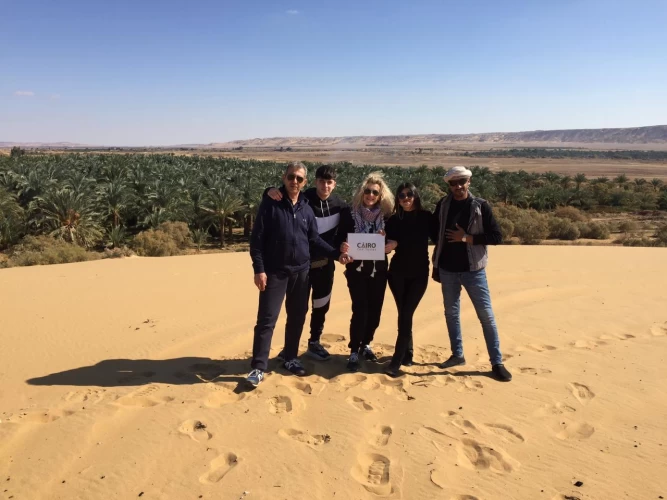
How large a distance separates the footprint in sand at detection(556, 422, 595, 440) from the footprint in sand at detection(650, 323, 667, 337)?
2.83 m

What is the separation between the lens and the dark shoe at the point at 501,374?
4.21 metres

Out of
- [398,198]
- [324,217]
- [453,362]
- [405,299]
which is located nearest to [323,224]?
[324,217]

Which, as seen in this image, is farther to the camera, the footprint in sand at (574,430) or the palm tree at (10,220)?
the palm tree at (10,220)

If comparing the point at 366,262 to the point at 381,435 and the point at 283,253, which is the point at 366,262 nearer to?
the point at 283,253

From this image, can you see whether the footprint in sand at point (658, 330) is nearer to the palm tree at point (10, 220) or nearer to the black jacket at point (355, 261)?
the black jacket at point (355, 261)

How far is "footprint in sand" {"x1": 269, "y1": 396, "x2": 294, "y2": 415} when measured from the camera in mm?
3682

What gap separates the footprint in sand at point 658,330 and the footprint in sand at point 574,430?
9.28 feet

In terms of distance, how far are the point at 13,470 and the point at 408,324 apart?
303 cm

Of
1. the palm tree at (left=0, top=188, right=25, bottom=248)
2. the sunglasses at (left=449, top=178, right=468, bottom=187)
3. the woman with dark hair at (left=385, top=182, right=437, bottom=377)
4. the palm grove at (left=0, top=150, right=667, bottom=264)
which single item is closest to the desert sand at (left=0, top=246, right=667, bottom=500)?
the woman with dark hair at (left=385, top=182, right=437, bottom=377)

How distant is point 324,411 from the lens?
3684mm

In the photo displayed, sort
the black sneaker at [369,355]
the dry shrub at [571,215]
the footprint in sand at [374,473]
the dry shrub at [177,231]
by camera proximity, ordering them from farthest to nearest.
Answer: the dry shrub at [571,215] < the dry shrub at [177,231] < the black sneaker at [369,355] < the footprint in sand at [374,473]

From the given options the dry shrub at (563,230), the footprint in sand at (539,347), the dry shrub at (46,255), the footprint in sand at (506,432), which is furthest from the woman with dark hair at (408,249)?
the dry shrub at (563,230)

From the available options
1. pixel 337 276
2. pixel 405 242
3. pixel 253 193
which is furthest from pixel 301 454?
pixel 253 193

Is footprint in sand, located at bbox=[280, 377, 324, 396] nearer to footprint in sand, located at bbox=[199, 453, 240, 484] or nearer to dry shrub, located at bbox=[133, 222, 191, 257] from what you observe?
footprint in sand, located at bbox=[199, 453, 240, 484]
